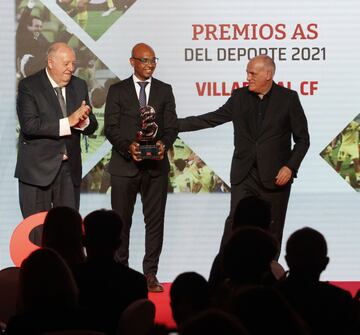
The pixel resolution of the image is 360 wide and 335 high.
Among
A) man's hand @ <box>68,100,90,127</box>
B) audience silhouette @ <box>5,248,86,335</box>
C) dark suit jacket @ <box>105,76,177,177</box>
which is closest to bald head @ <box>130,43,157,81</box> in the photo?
dark suit jacket @ <box>105,76,177,177</box>

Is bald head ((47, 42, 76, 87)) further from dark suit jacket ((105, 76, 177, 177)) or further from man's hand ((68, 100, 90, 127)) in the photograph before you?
dark suit jacket ((105, 76, 177, 177))

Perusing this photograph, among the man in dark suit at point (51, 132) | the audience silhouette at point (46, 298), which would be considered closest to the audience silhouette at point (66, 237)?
the audience silhouette at point (46, 298)

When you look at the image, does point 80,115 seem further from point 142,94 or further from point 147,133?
point 142,94

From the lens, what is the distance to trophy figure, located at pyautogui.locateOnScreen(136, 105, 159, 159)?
6.89 meters

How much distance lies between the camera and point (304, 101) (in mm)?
8039

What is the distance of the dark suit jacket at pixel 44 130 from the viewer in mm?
6840

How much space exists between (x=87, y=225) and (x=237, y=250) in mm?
896

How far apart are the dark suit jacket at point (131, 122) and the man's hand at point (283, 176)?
2.56ft

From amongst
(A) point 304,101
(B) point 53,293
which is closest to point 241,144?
(A) point 304,101

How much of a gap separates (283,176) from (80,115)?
56.6 inches

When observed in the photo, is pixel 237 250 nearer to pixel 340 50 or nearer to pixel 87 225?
pixel 87 225

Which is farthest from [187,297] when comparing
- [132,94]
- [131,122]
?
[132,94]

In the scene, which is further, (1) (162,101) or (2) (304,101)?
(2) (304,101)

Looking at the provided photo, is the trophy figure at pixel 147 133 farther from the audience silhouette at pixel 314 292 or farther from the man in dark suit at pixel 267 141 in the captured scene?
the audience silhouette at pixel 314 292
